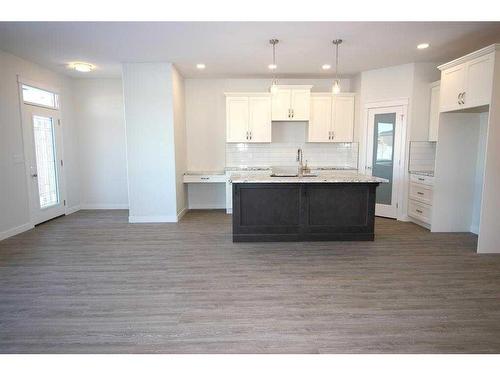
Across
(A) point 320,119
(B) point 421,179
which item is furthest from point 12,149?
(B) point 421,179

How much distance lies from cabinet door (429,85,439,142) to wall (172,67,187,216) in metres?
4.58

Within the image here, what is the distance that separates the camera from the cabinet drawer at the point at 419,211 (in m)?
5.19

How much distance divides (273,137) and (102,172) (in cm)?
396

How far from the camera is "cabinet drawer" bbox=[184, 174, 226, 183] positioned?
6473 millimetres

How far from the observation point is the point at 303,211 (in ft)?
14.8

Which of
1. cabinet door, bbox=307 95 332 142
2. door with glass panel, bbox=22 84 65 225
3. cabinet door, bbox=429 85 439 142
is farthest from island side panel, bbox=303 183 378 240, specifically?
door with glass panel, bbox=22 84 65 225

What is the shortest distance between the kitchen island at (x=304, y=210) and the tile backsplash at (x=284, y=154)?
2.42 m

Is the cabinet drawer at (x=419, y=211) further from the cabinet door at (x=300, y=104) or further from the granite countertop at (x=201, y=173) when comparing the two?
the granite countertop at (x=201, y=173)

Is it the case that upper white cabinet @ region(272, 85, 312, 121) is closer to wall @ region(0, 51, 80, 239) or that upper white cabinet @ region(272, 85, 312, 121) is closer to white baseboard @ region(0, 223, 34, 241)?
wall @ region(0, 51, 80, 239)

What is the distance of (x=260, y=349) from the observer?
2150 mm

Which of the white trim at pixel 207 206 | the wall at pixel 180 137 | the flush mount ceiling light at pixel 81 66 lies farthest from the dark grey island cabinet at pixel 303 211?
the flush mount ceiling light at pixel 81 66

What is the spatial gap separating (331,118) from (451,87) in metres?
2.34

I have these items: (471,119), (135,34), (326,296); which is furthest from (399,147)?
(135,34)

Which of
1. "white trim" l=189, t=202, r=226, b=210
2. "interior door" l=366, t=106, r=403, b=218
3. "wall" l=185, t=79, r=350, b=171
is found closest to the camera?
"interior door" l=366, t=106, r=403, b=218
